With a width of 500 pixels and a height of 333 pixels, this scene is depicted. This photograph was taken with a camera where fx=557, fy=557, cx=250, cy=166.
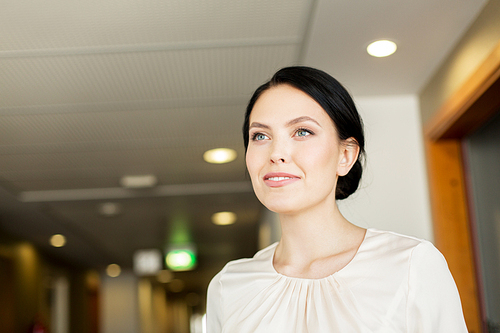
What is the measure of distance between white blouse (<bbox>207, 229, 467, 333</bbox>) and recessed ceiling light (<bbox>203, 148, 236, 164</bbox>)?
251 cm

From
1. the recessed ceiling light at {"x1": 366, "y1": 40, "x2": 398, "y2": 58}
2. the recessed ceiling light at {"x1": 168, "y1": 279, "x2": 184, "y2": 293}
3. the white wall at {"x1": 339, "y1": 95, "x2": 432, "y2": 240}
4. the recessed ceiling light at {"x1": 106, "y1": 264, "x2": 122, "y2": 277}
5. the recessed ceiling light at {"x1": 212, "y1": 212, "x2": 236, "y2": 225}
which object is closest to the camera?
the recessed ceiling light at {"x1": 366, "y1": 40, "x2": 398, "y2": 58}

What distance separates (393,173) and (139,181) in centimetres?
227

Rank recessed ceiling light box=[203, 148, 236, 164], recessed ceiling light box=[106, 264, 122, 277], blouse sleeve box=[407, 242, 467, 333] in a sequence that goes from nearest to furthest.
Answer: blouse sleeve box=[407, 242, 467, 333] → recessed ceiling light box=[203, 148, 236, 164] → recessed ceiling light box=[106, 264, 122, 277]

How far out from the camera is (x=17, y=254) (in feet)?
21.1

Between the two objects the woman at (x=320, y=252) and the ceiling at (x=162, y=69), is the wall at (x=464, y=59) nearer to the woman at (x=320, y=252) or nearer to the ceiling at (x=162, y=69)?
the ceiling at (x=162, y=69)

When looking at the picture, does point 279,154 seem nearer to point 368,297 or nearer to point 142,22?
point 368,297

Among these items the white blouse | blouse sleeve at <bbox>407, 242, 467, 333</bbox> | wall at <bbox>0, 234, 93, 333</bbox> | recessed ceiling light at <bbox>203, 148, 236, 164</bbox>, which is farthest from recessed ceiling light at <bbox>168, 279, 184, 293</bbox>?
blouse sleeve at <bbox>407, 242, 467, 333</bbox>

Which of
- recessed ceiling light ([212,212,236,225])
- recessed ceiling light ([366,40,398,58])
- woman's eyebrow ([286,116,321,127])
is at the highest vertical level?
recessed ceiling light ([212,212,236,225])

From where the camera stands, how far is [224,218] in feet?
20.0

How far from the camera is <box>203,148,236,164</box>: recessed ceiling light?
12.3 ft

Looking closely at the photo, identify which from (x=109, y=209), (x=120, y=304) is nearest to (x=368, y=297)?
(x=109, y=209)

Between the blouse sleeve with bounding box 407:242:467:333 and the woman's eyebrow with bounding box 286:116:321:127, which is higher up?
the woman's eyebrow with bounding box 286:116:321:127

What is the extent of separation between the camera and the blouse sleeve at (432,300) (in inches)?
39.9

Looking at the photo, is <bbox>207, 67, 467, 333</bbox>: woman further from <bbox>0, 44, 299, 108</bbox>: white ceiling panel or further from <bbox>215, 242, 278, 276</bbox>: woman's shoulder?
<bbox>0, 44, 299, 108</bbox>: white ceiling panel
